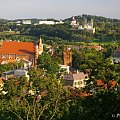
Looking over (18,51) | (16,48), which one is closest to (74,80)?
(18,51)

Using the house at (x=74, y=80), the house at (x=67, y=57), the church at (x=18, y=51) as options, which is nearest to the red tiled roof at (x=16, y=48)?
the church at (x=18, y=51)

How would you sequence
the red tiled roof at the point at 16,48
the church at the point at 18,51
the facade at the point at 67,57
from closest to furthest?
the facade at the point at 67,57 → the church at the point at 18,51 → the red tiled roof at the point at 16,48

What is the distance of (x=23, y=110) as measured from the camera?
65.5ft

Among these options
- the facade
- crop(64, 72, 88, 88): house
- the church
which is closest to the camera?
crop(64, 72, 88, 88): house

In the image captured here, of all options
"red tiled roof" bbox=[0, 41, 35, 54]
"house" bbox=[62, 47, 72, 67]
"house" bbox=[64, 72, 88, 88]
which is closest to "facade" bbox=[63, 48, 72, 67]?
"house" bbox=[62, 47, 72, 67]

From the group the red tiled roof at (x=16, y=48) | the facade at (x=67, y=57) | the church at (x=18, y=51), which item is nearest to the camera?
the facade at (x=67, y=57)

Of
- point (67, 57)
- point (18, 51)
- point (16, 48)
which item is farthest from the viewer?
point (16, 48)

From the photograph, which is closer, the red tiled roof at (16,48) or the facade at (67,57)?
the facade at (67,57)

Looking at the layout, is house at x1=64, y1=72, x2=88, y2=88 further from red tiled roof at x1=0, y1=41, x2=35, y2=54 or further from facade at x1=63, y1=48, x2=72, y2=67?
red tiled roof at x1=0, y1=41, x2=35, y2=54

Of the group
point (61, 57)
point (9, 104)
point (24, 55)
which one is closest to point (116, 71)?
point (9, 104)

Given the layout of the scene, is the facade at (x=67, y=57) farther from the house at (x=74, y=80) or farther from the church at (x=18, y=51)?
the house at (x=74, y=80)

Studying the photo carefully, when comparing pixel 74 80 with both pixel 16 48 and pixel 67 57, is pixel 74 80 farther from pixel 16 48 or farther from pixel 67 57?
pixel 16 48

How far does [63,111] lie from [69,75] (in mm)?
26071

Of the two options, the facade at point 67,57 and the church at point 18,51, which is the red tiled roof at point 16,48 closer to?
the church at point 18,51
